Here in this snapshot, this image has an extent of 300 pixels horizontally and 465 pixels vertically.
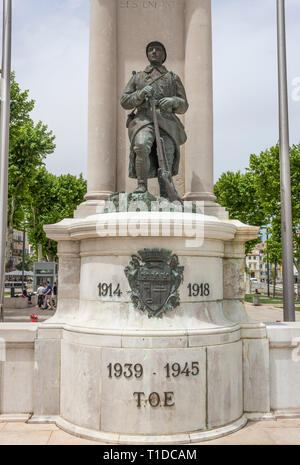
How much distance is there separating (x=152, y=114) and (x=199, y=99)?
297 centimetres

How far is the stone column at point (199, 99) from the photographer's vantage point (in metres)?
9.46

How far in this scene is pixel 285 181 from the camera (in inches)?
388

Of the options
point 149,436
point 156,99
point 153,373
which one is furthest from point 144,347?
point 156,99

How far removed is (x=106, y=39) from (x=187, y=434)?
8242 millimetres

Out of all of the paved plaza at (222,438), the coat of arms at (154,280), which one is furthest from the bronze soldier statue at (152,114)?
the paved plaza at (222,438)

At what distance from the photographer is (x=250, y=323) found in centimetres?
639

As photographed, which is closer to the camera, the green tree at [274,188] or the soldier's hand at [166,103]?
the soldier's hand at [166,103]

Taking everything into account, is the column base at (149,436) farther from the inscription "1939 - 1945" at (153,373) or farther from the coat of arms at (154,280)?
the coat of arms at (154,280)

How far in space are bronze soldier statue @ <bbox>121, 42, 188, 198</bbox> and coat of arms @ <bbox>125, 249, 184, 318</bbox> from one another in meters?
1.61

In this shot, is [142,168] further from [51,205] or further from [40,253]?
[40,253]

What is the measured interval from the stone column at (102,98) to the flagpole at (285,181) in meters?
4.03

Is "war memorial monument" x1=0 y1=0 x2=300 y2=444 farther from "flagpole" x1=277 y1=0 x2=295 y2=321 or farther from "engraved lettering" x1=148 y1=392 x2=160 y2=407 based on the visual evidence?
"flagpole" x1=277 y1=0 x2=295 y2=321
